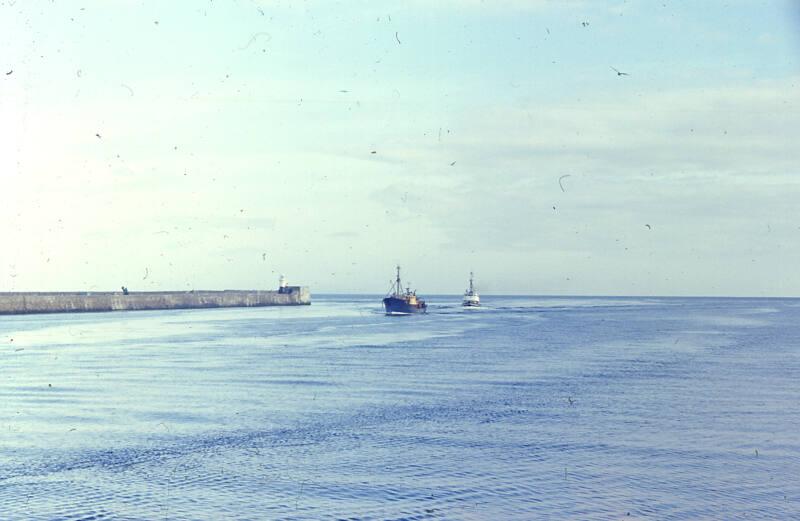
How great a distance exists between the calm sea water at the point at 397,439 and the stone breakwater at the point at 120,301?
290 ft

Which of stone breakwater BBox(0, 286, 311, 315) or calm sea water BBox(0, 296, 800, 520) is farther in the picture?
stone breakwater BBox(0, 286, 311, 315)

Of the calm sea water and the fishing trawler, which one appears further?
the fishing trawler

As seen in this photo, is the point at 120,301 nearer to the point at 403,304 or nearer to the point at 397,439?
the point at 403,304

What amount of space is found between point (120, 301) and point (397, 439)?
14110cm

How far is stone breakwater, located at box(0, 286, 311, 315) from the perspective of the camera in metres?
138

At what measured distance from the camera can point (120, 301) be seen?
527 feet

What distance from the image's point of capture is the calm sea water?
19578mm

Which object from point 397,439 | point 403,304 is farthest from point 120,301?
point 397,439

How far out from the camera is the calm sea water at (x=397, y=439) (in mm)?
19578

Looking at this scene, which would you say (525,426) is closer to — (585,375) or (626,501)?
(626,501)

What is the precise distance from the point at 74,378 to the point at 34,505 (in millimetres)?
28379

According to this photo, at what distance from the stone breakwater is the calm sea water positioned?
8846 cm

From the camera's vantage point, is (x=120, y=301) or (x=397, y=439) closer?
(x=397, y=439)

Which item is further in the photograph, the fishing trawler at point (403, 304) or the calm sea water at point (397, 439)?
the fishing trawler at point (403, 304)
